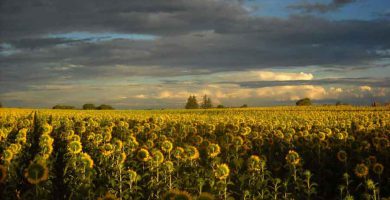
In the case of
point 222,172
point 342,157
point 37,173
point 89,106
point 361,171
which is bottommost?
point 361,171

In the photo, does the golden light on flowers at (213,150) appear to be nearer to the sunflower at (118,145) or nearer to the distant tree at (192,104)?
the sunflower at (118,145)

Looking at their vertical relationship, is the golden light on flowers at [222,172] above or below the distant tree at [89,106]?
below

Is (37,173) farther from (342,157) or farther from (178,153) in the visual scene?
(342,157)

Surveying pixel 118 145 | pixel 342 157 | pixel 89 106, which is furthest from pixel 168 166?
pixel 89 106

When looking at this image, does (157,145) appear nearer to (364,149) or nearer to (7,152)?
(7,152)

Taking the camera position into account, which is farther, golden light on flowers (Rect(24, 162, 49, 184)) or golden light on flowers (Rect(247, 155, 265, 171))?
golden light on flowers (Rect(247, 155, 265, 171))

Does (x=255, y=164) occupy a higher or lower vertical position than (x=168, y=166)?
lower

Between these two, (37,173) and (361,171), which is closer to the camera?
(37,173)

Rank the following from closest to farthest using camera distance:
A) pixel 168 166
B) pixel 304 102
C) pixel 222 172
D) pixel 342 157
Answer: pixel 222 172 → pixel 168 166 → pixel 342 157 → pixel 304 102

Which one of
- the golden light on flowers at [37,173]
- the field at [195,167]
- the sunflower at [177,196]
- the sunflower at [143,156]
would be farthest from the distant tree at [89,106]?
the sunflower at [177,196]

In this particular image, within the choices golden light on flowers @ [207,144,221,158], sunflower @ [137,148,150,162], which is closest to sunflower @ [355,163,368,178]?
golden light on flowers @ [207,144,221,158]

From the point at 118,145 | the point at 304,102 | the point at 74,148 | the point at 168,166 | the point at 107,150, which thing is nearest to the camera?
the point at 168,166

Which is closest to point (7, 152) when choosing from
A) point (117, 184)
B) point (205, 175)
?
point (117, 184)

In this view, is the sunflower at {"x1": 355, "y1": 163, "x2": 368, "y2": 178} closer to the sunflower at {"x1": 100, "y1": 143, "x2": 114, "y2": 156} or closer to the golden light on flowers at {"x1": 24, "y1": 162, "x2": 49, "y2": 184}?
the sunflower at {"x1": 100, "y1": 143, "x2": 114, "y2": 156}
